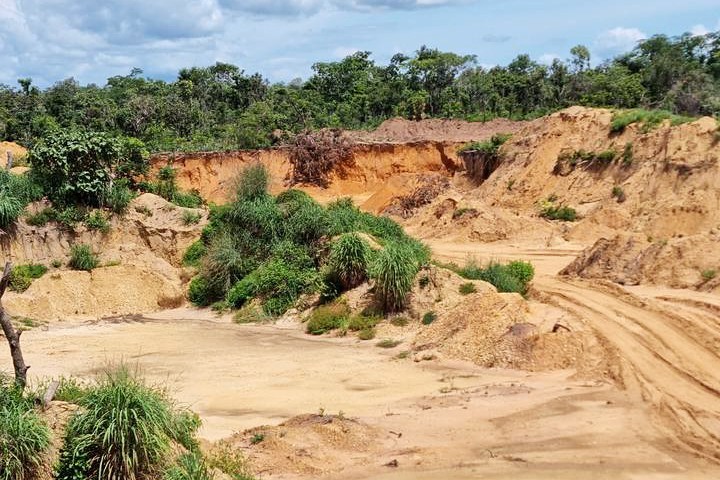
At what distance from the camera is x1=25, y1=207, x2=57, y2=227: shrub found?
24031 millimetres

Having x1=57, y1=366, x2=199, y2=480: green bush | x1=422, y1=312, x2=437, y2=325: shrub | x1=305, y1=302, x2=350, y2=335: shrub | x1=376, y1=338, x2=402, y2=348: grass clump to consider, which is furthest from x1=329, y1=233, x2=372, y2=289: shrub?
x1=57, y1=366, x2=199, y2=480: green bush

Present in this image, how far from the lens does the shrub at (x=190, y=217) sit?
84.6 ft

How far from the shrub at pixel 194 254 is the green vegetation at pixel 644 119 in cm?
1810

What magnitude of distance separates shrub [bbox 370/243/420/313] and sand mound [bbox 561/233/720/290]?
5.49 metres

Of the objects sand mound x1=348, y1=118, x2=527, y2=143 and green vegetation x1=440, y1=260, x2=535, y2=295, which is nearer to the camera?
green vegetation x1=440, y1=260, x2=535, y2=295

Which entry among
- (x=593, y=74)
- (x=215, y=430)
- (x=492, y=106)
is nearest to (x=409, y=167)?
(x=492, y=106)

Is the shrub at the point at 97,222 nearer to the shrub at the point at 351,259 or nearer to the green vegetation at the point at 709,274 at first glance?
the shrub at the point at 351,259

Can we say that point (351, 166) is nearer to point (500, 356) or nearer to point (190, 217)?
point (190, 217)

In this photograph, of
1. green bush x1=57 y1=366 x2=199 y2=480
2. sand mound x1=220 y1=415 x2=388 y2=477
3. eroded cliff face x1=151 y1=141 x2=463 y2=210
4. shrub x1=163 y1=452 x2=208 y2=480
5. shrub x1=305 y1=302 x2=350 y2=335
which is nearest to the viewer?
green bush x1=57 y1=366 x2=199 y2=480

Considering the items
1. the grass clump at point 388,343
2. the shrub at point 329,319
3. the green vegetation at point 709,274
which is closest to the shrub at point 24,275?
the shrub at point 329,319

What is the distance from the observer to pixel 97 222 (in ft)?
81.2

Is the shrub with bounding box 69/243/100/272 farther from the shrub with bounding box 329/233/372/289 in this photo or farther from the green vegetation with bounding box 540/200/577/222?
the green vegetation with bounding box 540/200/577/222

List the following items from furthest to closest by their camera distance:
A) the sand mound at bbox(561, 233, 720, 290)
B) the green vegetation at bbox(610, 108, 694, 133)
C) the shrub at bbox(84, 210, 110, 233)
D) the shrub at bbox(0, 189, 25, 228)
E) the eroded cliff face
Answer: the eroded cliff face, the green vegetation at bbox(610, 108, 694, 133), the shrub at bbox(84, 210, 110, 233), the shrub at bbox(0, 189, 25, 228), the sand mound at bbox(561, 233, 720, 290)

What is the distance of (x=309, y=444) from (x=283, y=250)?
11676 millimetres
